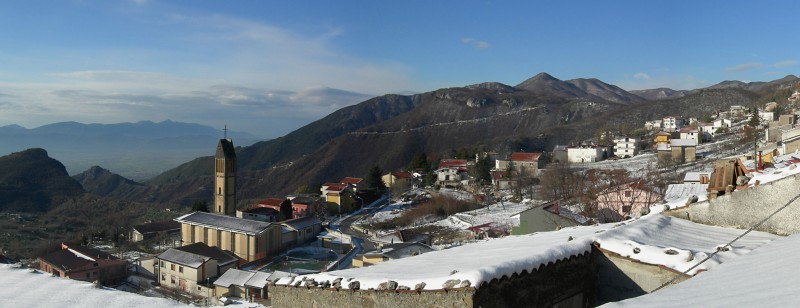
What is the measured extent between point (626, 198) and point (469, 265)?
81.6ft

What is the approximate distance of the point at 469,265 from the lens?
4.29 metres

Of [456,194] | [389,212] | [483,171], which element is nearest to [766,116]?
[483,171]

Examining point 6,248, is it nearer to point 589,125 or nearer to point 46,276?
point 46,276

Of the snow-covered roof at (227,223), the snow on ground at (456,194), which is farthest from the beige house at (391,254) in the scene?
the snow on ground at (456,194)

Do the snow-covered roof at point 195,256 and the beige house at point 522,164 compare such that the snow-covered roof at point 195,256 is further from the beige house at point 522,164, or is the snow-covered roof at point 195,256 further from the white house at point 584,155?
the white house at point 584,155

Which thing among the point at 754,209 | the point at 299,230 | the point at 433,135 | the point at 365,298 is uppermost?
the point at 433,135

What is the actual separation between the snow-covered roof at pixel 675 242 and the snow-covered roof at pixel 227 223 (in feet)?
83.6

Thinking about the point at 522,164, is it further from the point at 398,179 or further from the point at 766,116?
the point at 766,116

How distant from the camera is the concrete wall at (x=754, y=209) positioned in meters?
5.21

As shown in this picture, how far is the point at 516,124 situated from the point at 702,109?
3829 centimetres

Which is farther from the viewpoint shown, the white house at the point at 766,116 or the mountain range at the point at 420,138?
the mountain range at the point at 420,138

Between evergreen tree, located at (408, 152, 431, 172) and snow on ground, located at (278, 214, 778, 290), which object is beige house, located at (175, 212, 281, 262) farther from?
evergreen tree, located at (408, 152, 431, 172)

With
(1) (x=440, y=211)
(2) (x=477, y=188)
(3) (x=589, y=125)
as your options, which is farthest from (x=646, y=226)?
(3) (x=589, y=125)

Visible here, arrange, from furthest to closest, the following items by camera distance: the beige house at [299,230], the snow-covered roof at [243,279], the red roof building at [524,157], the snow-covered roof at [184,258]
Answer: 1. the red roof building at [524,157]
2. the beige house at [299,230]
3. the snow-covered roof at [184,258]
4. the snow-covered roof at [243,279]
